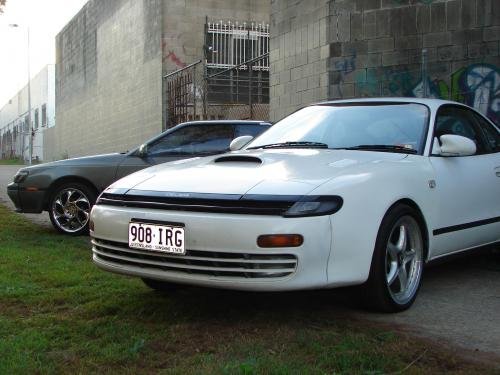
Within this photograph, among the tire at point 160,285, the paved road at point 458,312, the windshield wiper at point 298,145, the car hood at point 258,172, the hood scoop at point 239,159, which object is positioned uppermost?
the windshield wiper at point 298,145

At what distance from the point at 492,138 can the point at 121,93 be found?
17574 mm

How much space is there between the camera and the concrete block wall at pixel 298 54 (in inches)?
408

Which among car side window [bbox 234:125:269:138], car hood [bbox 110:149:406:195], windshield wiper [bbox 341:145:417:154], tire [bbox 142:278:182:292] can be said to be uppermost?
car side window [bbox 234:125:269:138]

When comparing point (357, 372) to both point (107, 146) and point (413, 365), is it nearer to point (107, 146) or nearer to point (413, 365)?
point (413, 365)

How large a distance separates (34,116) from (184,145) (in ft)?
187

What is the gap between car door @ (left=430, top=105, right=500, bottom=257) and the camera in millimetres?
4398

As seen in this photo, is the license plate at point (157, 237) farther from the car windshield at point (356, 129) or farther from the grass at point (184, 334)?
the car windshield at point (356, 129)

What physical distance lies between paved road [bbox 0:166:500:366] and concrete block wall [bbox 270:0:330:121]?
5551mm

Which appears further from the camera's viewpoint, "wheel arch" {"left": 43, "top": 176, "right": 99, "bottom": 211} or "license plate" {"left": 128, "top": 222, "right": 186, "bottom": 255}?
"wheel arch" {"left": 43, "top": 176, "right": 99, "bottom": 211}

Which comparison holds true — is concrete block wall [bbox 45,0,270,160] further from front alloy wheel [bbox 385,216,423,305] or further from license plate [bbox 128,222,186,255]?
license plate [bbox 128,222,186,255]

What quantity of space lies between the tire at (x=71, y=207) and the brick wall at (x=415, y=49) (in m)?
4.46

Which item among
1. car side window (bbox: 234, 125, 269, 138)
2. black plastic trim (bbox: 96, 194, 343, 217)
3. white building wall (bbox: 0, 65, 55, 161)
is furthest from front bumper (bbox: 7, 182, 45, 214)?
white building wall (bbox: 0, 65, 55, 161)

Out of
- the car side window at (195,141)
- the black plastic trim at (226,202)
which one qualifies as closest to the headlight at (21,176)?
the car side window at (195,141)

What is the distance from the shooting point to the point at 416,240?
4.18 meters
